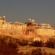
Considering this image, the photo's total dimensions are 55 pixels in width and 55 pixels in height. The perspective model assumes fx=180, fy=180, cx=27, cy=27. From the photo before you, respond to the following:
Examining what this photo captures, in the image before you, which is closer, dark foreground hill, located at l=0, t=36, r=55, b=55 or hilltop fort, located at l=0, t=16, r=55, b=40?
dark foreground hill, located at l=0, t=36, r=55, b=55

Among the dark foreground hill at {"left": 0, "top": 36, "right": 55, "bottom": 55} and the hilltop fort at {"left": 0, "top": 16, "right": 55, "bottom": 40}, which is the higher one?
the hilltop fort at {"left": 0, "top": 16, "right": 55, "bottom": 40}

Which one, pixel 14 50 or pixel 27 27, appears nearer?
pixel 14 50

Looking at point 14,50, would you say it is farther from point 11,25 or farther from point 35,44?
point 11,25

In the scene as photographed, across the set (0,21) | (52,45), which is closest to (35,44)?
(52,45)

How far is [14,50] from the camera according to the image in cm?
759

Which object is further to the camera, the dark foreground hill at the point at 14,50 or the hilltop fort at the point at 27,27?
the hilltop fort at the point at 27,27

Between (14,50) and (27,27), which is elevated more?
(27,27)

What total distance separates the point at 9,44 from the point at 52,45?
8.10ft

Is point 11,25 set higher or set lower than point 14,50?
higher

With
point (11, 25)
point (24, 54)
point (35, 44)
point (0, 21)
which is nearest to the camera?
point (24, 54)

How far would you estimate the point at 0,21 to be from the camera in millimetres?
25453

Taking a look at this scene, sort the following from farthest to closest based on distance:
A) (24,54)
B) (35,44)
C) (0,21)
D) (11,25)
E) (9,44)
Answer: (11,25), (0,21), (35,44), (9,44), (24,54)

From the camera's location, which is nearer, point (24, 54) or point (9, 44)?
point (24, 54)

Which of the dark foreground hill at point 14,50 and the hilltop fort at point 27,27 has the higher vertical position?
the hilltop fort at point 27,27
